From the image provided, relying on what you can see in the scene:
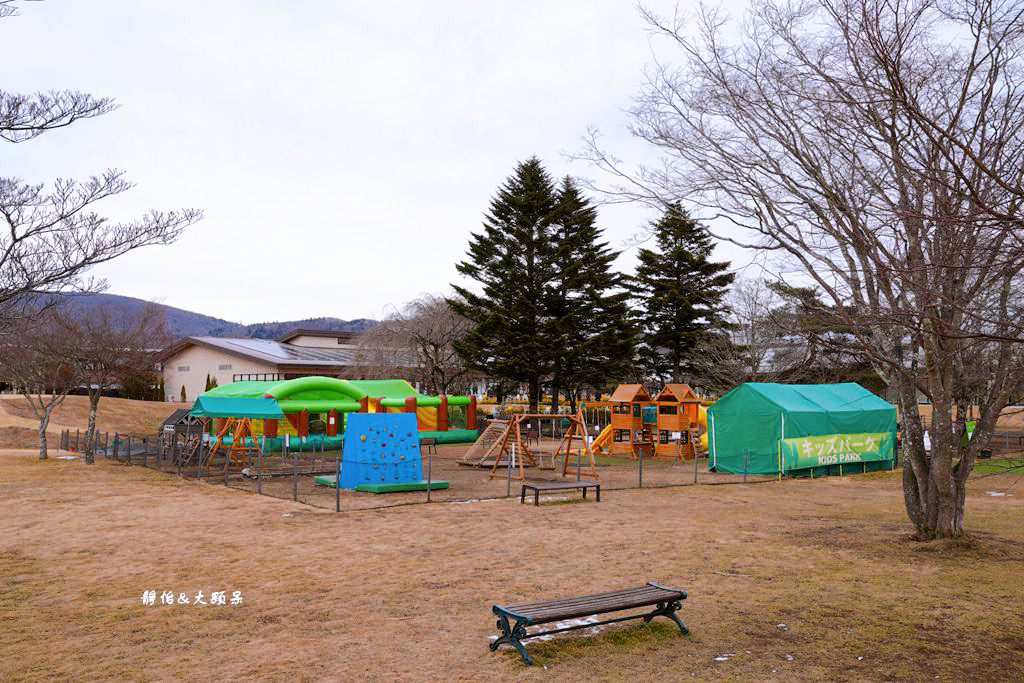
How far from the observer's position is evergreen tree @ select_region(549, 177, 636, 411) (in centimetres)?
4428

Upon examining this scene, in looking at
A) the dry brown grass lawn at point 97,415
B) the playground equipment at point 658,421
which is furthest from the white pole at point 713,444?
the dry brown grass lawn at point 97,415

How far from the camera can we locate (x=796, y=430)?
2416 centimetres

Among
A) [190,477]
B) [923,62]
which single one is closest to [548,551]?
[923,62]

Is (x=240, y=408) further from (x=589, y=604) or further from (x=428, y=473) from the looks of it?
(x=589, y=604)

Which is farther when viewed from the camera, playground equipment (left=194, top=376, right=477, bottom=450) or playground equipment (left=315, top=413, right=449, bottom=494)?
playground equipment (left=194, top=376, right=477, bottom=450)

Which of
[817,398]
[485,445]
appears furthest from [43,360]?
[817,398]

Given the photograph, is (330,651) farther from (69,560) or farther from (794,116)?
(794,116)

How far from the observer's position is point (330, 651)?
275 inches

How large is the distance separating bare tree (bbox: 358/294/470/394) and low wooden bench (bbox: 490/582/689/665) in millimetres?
39187

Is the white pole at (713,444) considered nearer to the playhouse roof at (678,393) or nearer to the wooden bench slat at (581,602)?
the playhouse roof at (678,393)

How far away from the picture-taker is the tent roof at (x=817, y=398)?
24656mm

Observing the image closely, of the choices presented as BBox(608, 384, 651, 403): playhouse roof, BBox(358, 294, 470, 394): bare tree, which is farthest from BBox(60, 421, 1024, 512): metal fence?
BBox(358, 294, 470, 394): bare tree

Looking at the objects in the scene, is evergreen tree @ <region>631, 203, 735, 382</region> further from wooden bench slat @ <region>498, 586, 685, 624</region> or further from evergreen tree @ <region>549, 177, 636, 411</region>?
wooden bench slat @ <region>498, 586, 685, 624</region>

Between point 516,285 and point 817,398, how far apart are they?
69.6 feet
